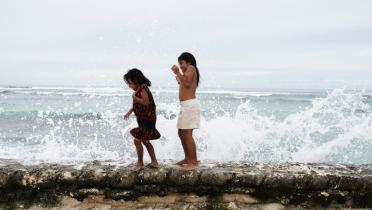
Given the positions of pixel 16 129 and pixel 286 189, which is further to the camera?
pixel 16 129

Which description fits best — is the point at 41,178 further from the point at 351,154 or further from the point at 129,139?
the point at 351,154

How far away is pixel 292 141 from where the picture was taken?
10203 mm

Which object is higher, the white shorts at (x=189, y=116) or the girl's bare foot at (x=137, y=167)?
the white shorts at (x=189, y=116)

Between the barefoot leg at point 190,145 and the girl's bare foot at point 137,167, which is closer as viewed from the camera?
the girl's bare foot at point 137,167

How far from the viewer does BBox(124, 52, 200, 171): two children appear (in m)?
4.01

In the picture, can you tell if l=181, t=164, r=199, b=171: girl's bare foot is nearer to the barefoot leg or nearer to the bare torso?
the barefoot leg

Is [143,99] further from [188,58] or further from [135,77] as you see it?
[188,58]

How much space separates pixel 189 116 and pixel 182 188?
75 cm

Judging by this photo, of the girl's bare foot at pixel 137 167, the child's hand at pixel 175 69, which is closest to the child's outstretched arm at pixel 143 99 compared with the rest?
the child's hand at pixel 175 69

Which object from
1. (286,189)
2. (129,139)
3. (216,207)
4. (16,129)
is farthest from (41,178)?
(16,129)

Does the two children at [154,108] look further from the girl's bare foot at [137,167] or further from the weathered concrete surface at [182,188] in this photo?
the weathered concrete surface at [182,188]

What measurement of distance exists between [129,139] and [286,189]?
707 cm

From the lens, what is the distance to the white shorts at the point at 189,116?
163 inches

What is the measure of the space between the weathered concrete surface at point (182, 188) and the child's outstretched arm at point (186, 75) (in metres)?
0.90
